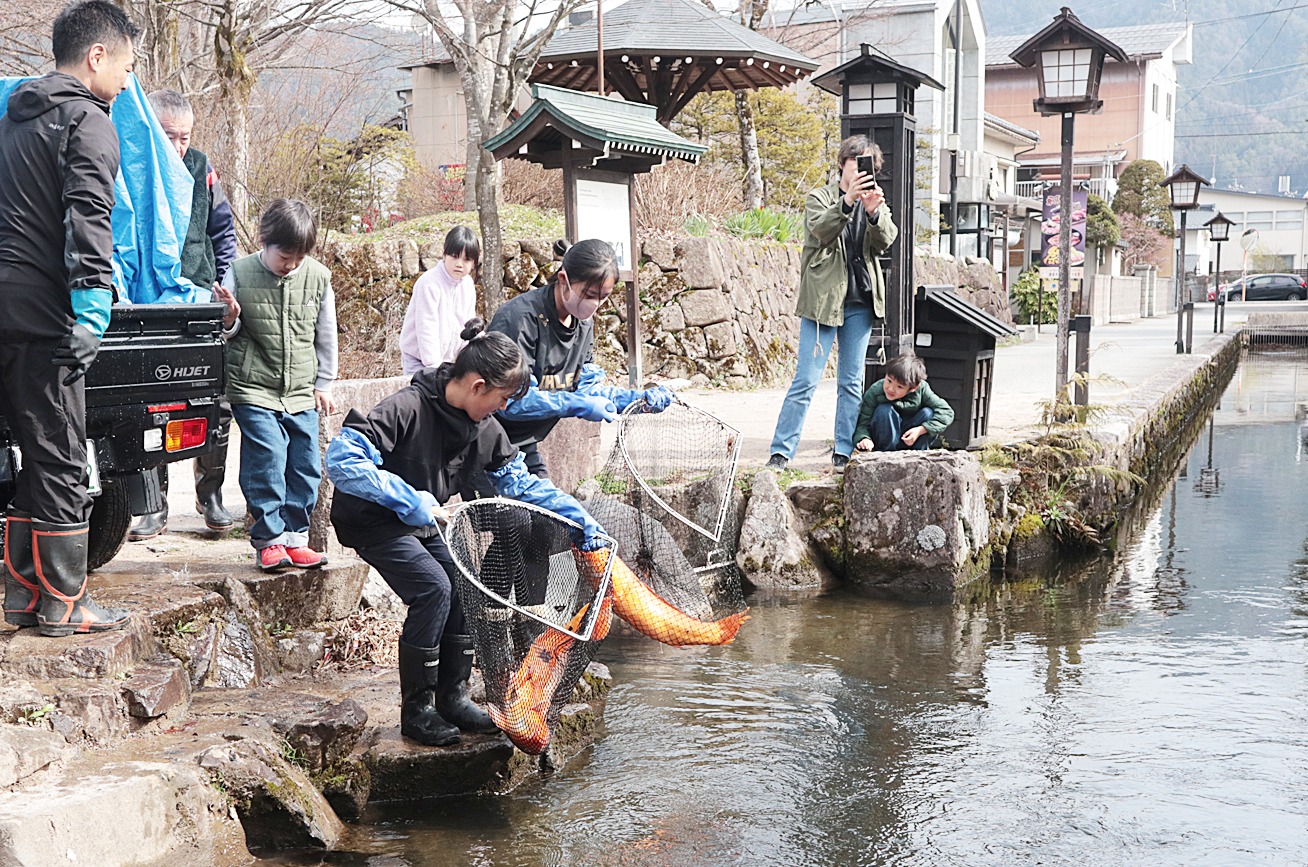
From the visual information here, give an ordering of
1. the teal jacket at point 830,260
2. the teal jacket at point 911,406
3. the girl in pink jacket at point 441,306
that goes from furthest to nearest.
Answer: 1. the teal jacket at point 911,406
2. the teal jacket at point 830,260
3. the girl in pink jacket at point 441,306

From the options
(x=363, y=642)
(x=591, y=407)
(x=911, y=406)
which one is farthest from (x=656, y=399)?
(x=911, y=406)

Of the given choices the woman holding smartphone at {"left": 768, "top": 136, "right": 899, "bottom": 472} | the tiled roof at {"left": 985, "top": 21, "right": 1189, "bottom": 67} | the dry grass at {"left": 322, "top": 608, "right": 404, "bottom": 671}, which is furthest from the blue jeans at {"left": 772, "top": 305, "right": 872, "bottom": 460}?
the tiled roof at {"left": 985, "top": 21, "right": 1189, "bottom": 67}

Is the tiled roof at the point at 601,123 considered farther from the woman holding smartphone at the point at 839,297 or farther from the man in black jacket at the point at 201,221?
the man in black jacket at the point at 201,221

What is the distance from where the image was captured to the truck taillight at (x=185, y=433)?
4.56m

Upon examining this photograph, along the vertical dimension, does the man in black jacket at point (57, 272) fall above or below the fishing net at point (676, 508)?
above

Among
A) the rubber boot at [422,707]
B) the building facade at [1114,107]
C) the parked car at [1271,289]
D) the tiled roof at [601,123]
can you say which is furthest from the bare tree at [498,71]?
the parked car at [1271,289]

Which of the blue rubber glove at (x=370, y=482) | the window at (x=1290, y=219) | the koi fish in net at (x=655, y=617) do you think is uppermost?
the window at (x=1290, y=219)

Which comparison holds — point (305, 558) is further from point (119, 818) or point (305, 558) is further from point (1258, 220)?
point (1258, 220)

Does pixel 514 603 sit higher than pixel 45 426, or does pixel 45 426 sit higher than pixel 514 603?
pixel 45 426

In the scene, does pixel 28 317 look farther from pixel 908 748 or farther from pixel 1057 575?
pixel 1057 575

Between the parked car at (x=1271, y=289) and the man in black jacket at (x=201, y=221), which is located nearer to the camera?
the man in black jacket at (x=201, y=221)

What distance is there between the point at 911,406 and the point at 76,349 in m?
5.34

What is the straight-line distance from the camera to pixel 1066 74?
10.4m

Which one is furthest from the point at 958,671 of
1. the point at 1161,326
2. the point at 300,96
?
the point at 1161,326
